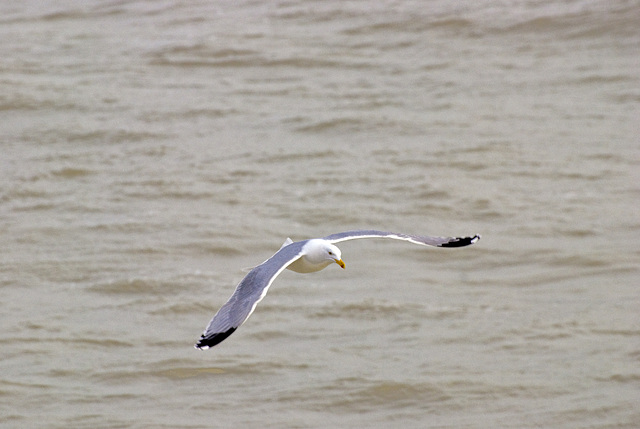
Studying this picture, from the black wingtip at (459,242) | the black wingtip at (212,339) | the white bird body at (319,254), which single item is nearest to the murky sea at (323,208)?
the black wingtip at (459,242)

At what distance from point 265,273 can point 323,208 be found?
23.8 ft

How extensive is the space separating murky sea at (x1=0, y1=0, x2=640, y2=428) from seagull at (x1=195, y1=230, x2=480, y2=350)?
3769mm

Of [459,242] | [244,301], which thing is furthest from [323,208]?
[244,301]

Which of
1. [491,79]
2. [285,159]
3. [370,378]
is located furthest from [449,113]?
[370,378]

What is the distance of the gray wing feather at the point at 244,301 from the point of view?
18.7ft

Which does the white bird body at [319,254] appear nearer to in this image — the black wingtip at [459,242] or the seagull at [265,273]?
the seagull at [265,273]

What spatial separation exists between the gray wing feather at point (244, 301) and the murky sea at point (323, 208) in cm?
412

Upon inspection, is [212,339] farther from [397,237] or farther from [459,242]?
[459,242]

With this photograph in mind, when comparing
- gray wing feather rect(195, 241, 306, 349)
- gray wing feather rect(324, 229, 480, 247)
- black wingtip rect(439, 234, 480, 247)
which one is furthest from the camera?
black wingtip rect(439, 234, 480, 247)

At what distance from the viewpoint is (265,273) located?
6.20 m

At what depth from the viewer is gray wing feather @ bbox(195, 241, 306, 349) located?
5.70m

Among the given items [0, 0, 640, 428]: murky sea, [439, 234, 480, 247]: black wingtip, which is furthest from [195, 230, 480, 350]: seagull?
[0, 0, 640, 428]: murky sea

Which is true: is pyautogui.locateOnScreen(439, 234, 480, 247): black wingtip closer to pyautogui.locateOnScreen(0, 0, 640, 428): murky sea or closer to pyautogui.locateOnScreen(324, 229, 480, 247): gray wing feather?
pyautogui.locateOnScreen(324, 229, 480, 247): gray wing feather

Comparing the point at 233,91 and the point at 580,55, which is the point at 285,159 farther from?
the point at 580,55
